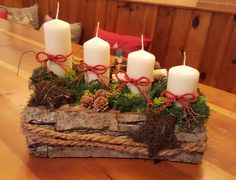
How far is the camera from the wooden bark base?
0.58 metres

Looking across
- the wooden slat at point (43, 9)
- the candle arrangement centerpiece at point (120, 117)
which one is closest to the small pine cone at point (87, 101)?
the candle arrangement centerpiece at point (120, 117)

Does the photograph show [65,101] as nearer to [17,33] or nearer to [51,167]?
[51,167]

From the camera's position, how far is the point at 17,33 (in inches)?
62.7

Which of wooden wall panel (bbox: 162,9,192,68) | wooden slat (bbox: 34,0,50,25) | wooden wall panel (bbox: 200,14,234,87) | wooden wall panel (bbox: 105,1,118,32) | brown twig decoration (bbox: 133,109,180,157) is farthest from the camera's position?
wooden slat (bbox: 34,0,50,25)

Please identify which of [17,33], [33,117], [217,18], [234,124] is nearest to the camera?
[33,117]

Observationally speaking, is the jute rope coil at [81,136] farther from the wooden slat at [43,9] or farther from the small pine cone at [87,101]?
the wooden slat at [43,9]

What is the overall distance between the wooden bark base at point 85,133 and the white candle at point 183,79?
9 centimetres

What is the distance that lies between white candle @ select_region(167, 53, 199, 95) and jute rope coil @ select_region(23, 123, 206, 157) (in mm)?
127

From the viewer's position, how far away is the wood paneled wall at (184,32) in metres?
1.72

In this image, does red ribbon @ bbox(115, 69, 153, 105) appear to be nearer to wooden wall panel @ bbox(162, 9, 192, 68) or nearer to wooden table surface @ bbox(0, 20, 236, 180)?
wooden table surface @ bbox(0, 20, 236, 180)

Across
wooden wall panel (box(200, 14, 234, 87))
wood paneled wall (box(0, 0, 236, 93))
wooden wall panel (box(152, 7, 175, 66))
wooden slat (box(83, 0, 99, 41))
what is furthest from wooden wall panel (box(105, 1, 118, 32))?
wooden wall panel (box(200, 14, 234, 87))

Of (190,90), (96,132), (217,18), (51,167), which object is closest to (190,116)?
(190,90)

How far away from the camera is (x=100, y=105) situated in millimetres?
592

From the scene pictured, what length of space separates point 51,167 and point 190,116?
0.34m
